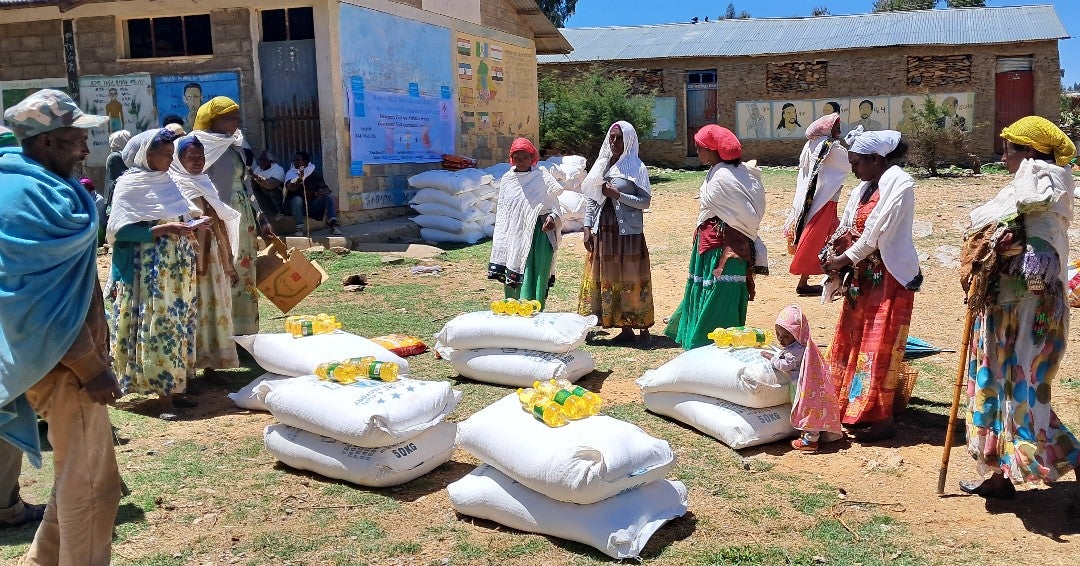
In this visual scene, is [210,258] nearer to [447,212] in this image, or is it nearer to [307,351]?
[307,351]

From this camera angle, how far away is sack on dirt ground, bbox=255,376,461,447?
4.34 m

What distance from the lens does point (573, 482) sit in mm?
3646

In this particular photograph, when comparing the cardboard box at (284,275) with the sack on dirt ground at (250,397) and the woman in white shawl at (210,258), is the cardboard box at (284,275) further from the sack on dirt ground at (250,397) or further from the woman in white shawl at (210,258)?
the sack on dirt ground at (250,397)

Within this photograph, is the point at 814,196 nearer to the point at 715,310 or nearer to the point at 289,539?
the point at 715,310

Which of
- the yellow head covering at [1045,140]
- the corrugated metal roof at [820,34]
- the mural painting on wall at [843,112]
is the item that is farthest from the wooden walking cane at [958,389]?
the corrugated metal roof at [820,34]

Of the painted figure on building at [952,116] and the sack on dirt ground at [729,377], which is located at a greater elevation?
the painted figure on building at [952,116]

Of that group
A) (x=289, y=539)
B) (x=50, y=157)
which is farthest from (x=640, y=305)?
(x=50, y=157)

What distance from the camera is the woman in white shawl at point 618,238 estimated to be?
283 inches

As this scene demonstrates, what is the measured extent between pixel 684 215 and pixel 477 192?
3.94m

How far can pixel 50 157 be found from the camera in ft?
10.3

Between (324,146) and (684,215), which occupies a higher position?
(324,146)

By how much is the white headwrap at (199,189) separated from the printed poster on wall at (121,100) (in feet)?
25.8

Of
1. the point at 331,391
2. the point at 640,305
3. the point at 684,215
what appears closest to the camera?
the point at 331,391

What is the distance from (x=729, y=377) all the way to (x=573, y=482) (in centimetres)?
166
